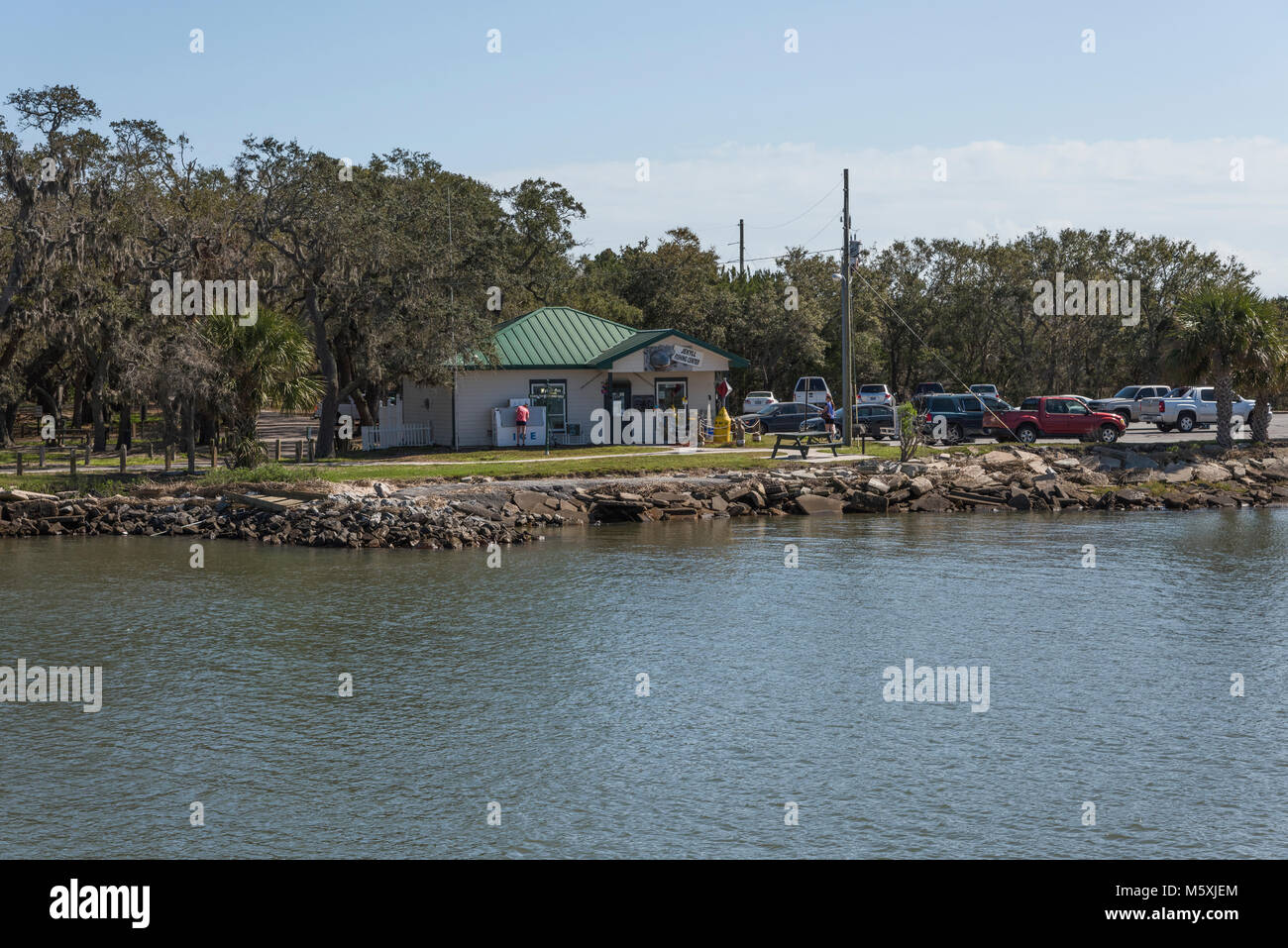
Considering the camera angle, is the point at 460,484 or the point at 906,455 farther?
the point at 906,455

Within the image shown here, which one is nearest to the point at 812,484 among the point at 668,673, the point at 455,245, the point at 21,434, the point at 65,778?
the point at 455,245

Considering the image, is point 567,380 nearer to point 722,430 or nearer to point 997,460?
point 722,430

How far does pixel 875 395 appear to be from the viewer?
6103 centimetres

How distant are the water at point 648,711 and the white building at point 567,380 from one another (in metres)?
16.7

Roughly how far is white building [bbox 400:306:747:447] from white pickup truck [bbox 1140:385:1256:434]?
68.3ft

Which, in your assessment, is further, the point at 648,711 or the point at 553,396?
the point at 553,396

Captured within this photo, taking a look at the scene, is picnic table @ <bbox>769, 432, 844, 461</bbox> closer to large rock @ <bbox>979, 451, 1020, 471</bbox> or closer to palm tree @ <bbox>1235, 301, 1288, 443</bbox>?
large rock @ <bbox>979, 451, 1020, 471</bbox>

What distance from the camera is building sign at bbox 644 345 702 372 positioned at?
44.0m

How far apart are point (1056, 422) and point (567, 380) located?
18.9 m

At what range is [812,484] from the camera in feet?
122

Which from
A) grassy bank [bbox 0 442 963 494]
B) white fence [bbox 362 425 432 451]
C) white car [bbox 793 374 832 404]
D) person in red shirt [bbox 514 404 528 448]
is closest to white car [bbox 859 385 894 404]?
white car [bbox 793 374 832 404]

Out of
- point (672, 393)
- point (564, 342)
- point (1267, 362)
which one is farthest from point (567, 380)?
point (1267, 362)
